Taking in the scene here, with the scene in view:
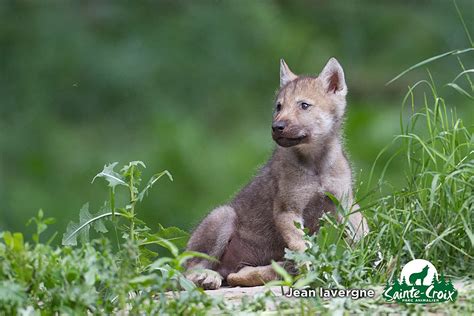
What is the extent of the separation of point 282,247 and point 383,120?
4045mm

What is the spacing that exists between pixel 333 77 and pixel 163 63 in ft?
20.0

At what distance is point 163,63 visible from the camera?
12.6 m

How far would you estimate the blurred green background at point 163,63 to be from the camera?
11461 millimetres

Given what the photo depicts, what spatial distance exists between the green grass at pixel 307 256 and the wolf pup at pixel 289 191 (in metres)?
0.18

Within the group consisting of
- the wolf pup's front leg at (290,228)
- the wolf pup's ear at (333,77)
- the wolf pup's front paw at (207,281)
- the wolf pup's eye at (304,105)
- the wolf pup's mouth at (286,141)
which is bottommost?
the wolf pup's front paw at (207,281)

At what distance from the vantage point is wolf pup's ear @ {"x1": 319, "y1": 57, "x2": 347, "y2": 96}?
6594 mm

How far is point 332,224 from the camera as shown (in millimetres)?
5852

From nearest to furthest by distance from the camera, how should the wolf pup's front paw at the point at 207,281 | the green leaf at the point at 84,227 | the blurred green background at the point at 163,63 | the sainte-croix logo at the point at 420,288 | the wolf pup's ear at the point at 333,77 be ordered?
the sainte-croix logo at the point at 420,288 < the green leaf at the point at 84,227 < the wolf pup's front paw at the point at 207,281 < the wolf pup's ear at the point at 333,77 < the blurred green background at the point at 163,63

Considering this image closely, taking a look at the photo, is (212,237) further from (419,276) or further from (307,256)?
(419,276)

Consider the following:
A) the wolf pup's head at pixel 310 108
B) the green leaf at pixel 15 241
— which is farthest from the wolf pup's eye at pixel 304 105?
the green leaf at pixel 15 241

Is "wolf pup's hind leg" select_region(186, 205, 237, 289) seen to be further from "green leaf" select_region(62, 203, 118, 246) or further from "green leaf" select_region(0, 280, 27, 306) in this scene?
"green leaf" select_region(0, 280, 27, 306)

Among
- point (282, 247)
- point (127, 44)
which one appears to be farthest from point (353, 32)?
point (282, 247)

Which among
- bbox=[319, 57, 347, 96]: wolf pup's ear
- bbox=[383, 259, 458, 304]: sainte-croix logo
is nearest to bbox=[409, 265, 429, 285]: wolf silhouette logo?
bbox=[383, 259, 458, 304]: sainte-croix logo

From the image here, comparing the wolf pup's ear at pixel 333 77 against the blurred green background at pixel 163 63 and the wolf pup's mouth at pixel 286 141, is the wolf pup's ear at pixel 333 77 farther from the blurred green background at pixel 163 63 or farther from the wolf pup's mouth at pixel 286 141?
the blurred green background at pixel 163 63
